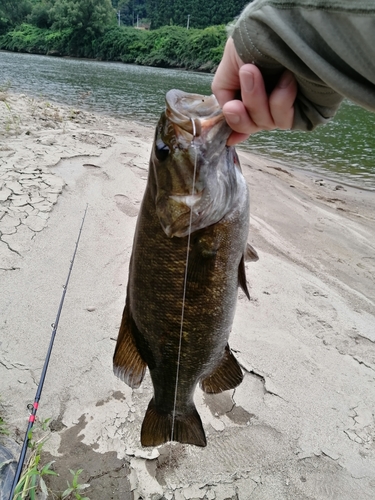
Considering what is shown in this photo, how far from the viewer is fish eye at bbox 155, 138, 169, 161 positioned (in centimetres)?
182

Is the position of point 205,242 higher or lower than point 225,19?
lower

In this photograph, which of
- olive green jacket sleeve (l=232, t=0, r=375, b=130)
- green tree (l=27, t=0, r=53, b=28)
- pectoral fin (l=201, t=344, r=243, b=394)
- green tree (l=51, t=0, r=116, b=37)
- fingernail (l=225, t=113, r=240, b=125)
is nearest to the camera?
olive green jacket sleeve (l=232, t=0, r=375, b=130)

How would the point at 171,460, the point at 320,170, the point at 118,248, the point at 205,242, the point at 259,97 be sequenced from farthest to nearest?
the point at 320,170 < the point at 118,248 < the point at 171,460 < the point at 205,242 < the point at 259,97

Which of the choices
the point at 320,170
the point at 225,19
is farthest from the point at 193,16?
the point at 320,170

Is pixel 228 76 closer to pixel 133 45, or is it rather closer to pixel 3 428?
pixel 3 428

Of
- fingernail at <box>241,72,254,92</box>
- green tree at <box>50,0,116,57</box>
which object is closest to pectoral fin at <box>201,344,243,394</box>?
fingernail at <box>241,72,254,92</box>

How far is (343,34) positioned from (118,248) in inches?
163

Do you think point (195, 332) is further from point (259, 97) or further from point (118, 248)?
point (118, 248)

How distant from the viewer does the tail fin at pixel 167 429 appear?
2.28 meters

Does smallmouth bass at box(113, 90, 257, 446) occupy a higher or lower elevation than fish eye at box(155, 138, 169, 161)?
lower

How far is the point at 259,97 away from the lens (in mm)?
1440

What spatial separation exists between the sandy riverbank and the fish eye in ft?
6.60

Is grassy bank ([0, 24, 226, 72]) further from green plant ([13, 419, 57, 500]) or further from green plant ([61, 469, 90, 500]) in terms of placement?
green plant ([61, 469, 90, 500])

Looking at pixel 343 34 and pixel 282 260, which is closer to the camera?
pixel 343 34
